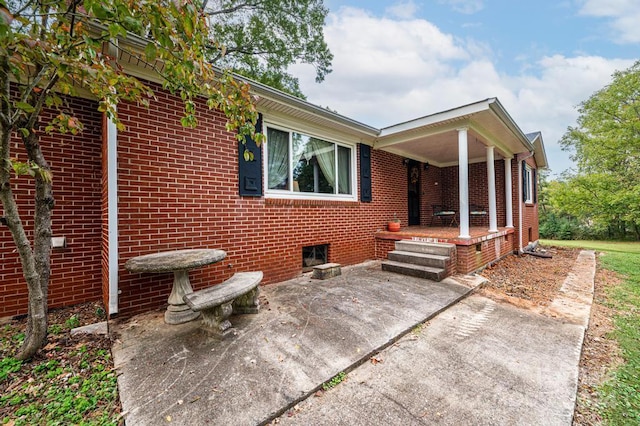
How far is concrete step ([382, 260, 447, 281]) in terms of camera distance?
13.4 feet

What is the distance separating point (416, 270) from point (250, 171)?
333 cm

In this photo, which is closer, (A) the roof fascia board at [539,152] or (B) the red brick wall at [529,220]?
(B) the red brick wall at [529,220]

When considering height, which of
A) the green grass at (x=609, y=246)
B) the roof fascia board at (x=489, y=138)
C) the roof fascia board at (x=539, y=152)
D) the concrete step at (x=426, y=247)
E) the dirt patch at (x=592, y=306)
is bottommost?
the green grass at (x=609, y=246)

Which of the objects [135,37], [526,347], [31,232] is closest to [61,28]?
[135,37]

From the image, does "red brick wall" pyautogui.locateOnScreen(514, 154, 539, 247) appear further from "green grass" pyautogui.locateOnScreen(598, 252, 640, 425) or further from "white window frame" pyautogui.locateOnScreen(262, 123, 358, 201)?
"white window frame" pyautogui.locateOnScreen(262, 123, 358, 201)

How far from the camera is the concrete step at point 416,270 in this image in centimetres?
409

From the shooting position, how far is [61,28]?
176cm

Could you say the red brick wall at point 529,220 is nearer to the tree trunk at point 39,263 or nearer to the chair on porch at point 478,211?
the chair on porch at point 478,211

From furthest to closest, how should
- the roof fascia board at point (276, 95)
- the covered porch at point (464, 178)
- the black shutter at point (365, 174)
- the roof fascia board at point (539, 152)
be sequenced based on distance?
1. the roof fascia board at point (539, 152)
2. the black shutter at point (365, 174)
3. the covered porch at point (464, 178)
4. the roof fascia board at point (276, 95)

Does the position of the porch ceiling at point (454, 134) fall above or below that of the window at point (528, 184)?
above

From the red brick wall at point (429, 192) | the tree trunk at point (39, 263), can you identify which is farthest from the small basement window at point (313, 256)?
the red brick wall at point (429, 192)

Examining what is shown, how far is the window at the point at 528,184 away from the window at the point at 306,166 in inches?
261

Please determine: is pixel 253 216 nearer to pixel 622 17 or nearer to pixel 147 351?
pixel 147 351

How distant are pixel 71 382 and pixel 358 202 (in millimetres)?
4924
